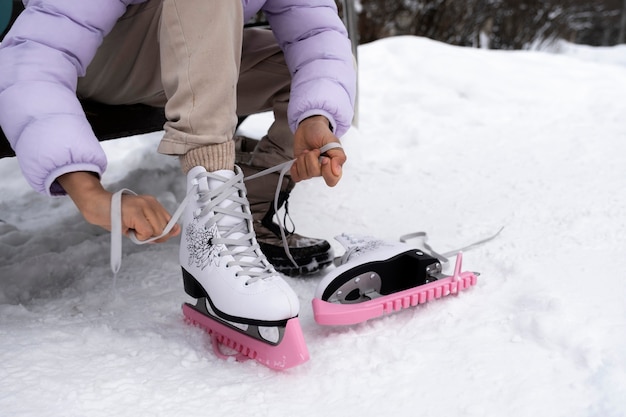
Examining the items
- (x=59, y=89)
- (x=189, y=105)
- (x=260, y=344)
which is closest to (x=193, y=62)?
(x=189, y=105)

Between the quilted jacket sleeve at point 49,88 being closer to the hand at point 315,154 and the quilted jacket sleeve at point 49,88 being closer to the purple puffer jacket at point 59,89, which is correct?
the purple puffer jacket at point 59,89

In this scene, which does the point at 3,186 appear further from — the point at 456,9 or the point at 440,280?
the point at 456,9

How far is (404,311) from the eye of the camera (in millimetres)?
996

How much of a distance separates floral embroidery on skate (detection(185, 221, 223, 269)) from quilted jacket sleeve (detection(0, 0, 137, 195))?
17 cm

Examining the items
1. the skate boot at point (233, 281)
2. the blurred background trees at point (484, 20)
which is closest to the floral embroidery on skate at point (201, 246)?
the skate boot at point (233, 281)

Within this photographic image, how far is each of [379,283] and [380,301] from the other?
79 mm

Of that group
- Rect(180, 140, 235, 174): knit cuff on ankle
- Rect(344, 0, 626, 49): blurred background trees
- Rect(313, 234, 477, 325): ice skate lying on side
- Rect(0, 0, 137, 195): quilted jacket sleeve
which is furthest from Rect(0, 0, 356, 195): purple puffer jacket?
Rect(344, 0, 626, 49): blurred background trees

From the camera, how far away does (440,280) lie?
39.6 inches

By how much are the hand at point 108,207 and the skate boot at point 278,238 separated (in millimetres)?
420

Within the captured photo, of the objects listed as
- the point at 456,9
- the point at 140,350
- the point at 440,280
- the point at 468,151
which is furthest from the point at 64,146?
the point at 456,9

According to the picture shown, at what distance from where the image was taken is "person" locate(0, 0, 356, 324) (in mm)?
812

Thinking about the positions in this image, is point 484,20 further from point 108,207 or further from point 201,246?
point 108,207

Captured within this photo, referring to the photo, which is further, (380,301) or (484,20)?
(484,20)

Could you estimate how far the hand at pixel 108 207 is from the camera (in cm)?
79
